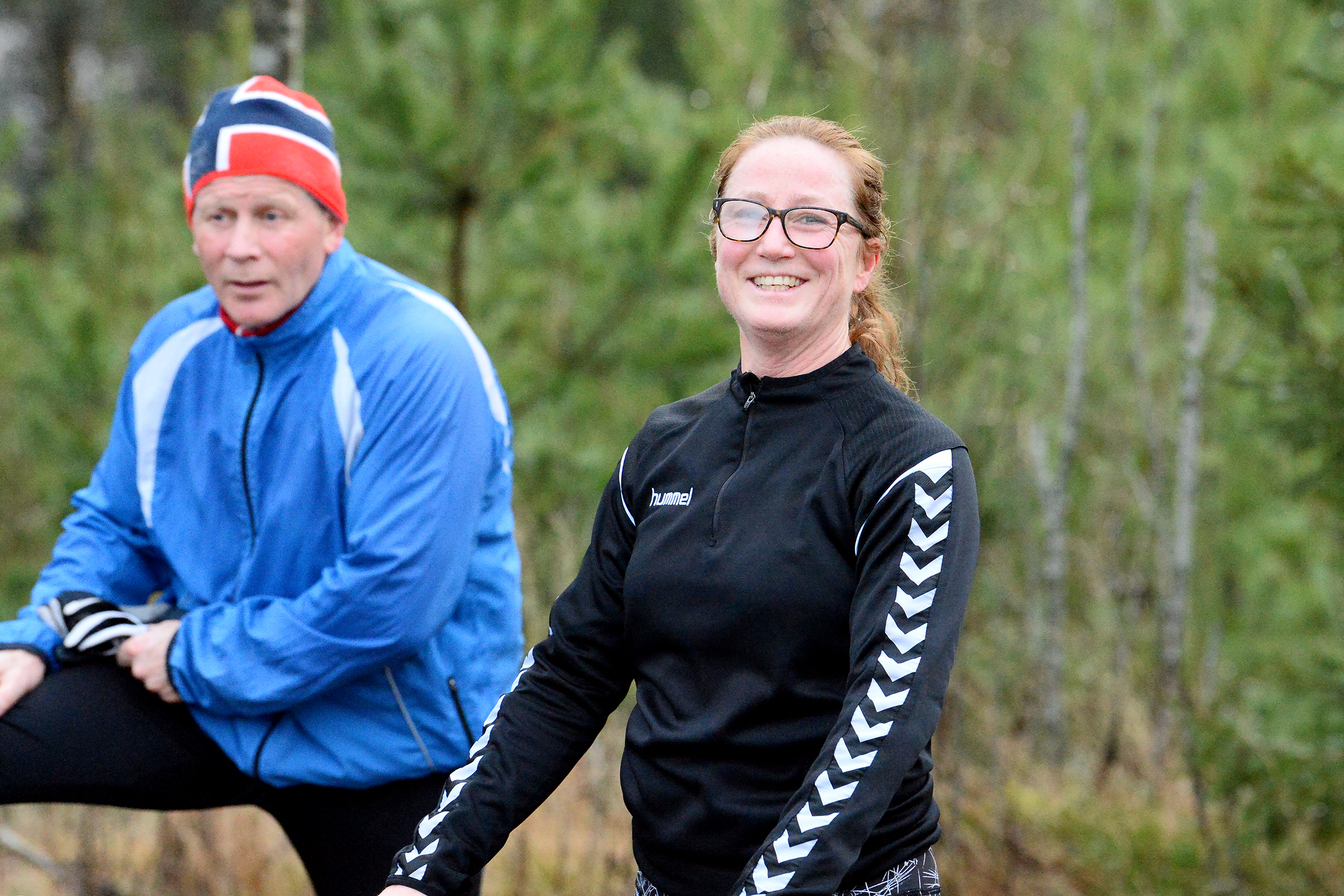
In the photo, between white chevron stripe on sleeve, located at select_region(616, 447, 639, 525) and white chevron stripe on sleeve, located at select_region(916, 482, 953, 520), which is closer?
white chevron stripe on sleeve, located at select_region(916, 482, 953, 520)

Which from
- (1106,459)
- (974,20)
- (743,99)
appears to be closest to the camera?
(974,20)

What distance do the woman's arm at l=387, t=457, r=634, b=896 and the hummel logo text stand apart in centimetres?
9

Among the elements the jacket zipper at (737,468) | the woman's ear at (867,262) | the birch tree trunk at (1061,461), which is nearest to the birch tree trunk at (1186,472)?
the birch tree trunk at (1061,461)

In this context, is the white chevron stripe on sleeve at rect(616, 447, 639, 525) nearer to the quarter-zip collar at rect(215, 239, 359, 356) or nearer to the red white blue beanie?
the quarter-zip collar at rect(215, 239, 359, 356)

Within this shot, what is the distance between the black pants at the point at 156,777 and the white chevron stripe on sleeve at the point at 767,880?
3.31 feet

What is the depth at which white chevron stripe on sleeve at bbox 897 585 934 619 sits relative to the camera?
1.69 metres

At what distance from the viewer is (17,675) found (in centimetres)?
246

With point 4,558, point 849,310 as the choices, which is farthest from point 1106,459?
point 4,558

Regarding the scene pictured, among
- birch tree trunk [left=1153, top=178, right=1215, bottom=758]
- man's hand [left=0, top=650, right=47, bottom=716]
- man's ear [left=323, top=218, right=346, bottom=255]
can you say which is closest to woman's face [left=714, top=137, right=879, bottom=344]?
man's ear [left=323, top=218, right=346, bottom=255]

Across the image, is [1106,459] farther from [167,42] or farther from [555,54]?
[167,42]

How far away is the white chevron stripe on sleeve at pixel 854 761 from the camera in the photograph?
1659 millimetres

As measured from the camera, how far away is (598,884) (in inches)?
154

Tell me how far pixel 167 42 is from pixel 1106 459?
41.2 feet

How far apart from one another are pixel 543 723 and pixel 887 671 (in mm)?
637
